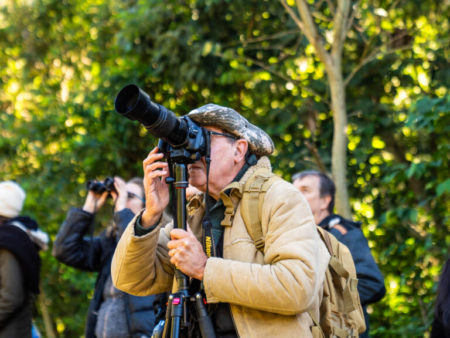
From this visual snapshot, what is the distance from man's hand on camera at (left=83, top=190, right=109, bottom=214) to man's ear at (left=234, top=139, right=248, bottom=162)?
2.36m

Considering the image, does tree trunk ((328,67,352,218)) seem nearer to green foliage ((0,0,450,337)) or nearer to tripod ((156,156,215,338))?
green foliage ((0,0,450,337))

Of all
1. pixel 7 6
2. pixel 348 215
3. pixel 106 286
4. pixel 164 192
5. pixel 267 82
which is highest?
pixel 7 6

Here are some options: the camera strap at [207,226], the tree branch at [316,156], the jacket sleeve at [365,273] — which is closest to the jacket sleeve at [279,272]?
the camera strap at [207,226]

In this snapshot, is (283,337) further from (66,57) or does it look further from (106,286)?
(66,57)

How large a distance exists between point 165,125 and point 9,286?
2.12 m

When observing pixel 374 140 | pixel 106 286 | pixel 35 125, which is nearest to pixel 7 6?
pixel 35 125

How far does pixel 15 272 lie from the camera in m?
3.80

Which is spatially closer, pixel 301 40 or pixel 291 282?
pixel 291 282

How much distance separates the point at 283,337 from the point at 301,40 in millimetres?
4784

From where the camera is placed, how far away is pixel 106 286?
13.9 ft

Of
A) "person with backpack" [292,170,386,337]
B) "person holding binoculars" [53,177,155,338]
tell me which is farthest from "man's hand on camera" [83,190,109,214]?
"person with backpack" [292,170,386,337]

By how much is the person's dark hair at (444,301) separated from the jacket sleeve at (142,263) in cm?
121

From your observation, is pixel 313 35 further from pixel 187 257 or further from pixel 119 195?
pixel 187 257

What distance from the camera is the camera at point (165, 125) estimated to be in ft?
7.10
